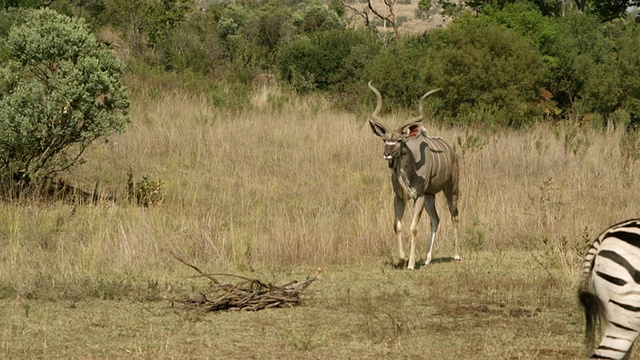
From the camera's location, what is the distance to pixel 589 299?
619cm

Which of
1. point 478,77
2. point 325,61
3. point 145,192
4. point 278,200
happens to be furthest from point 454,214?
point 325,61

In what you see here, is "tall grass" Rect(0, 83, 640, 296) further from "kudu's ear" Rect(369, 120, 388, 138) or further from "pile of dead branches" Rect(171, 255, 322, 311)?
"kudu's ear" Rect(369, 120, 388, 138)

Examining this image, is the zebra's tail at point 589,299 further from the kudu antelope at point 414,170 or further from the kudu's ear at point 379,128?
the kudu's ear at point 379,128

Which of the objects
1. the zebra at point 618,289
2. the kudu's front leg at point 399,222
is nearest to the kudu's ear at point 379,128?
the kudu's front leg at point 399,222

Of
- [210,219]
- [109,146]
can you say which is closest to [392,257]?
[210,219]

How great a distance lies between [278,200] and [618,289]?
10680 mm

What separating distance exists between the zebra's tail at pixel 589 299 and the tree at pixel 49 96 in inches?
380

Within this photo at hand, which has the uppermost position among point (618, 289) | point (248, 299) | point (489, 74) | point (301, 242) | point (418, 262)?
point (489, 74)

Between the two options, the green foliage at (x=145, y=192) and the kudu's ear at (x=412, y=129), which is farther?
the green foliage at (x=145, y=192)

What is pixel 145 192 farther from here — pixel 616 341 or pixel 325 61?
pixel 325 61

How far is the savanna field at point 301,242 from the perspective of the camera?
8.14 meters

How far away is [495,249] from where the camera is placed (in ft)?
43.0

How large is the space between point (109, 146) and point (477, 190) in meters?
6.82

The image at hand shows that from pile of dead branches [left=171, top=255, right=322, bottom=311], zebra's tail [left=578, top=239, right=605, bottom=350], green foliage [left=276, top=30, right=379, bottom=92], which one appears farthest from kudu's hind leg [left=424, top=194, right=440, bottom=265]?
green foliage [left=276, top=30, right=379, bottom=92]
